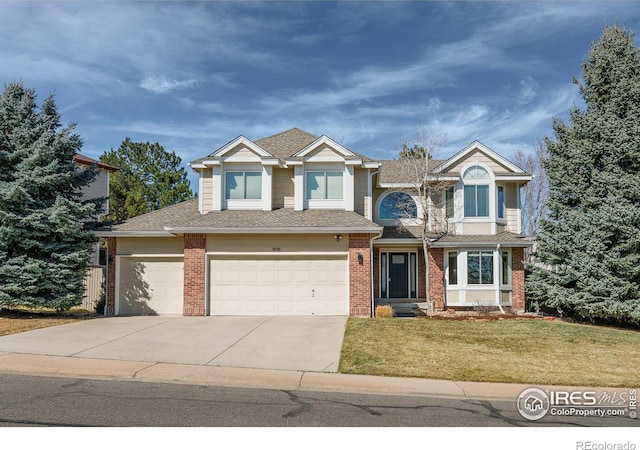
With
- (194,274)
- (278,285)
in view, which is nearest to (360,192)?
(278,285)

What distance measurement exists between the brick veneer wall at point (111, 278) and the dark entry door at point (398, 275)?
11203 millimetres

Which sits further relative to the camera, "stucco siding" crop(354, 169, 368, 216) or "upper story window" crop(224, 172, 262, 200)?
"stucco siding" crop(354, 169, 368, 216)

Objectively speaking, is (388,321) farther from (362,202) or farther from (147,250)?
(147,250)

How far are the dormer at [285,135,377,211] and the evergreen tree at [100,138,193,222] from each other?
19789mm

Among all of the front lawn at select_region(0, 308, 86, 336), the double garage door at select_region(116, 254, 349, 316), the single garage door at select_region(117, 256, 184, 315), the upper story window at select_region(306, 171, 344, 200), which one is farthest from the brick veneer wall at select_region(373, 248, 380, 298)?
the front lawn at select_region(0, 308, 86, 336)

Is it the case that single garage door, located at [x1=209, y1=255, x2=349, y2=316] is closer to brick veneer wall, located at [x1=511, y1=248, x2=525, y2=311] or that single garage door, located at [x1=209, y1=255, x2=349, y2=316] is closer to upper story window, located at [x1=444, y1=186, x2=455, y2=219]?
upper story window, located at [x1=444, y1=186, x2=455, y2=219]

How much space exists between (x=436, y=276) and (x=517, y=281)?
3387 millimetres

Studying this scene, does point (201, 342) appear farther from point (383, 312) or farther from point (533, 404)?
point (533, 404)

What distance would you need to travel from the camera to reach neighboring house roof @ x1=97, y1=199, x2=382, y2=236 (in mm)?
17578

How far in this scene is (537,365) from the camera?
1019 cm
